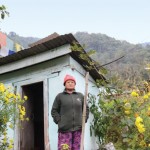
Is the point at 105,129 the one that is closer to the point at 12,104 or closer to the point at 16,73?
the point at 12,104

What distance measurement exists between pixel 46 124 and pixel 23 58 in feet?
5.27

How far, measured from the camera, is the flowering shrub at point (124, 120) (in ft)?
14.8

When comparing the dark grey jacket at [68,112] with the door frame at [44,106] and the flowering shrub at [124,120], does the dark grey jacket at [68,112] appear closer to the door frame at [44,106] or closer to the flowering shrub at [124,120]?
the flowering shrub at [124,120]

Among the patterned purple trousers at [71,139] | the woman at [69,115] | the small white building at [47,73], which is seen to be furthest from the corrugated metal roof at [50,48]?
the patterned purple trousers at [71,139]

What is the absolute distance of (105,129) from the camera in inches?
282

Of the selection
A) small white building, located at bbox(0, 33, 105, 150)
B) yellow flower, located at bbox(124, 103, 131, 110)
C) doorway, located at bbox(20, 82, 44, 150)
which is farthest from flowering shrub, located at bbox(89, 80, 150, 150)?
doorway, located at bbox(20, 82, 44, 150)

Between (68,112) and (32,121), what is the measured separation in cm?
360

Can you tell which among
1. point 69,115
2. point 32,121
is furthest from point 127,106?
point 32,121

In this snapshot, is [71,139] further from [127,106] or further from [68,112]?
[127,106]

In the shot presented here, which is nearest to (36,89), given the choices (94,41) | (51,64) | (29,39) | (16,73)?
(16,73)

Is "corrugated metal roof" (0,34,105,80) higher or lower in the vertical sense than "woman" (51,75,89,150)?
higher

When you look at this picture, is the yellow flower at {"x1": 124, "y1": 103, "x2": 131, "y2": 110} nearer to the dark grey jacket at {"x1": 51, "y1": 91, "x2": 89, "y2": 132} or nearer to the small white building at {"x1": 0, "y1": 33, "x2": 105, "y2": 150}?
the dark grey jacket at {"x1": 51, "y1": 91, "x2": 89, "y2": 132}

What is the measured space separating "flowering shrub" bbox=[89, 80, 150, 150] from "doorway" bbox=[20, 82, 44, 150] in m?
1.97

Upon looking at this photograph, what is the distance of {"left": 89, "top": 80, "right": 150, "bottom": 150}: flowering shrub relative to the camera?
14.8 feet
